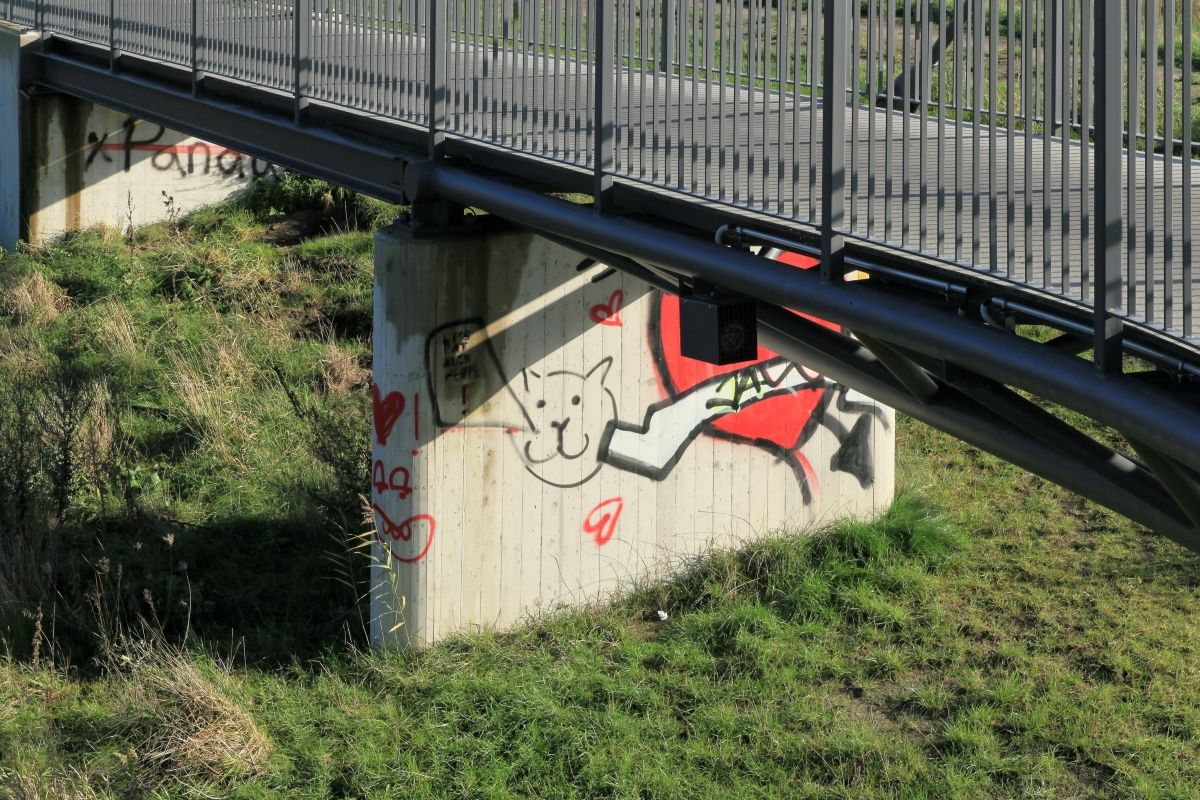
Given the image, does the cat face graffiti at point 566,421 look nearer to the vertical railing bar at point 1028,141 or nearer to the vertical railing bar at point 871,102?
the vertical railing bar at point 871,102

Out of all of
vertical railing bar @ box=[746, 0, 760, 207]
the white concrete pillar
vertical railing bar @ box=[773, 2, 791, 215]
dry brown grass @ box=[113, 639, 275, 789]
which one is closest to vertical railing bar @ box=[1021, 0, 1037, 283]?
vertical railing bar @ box=[773, 2, 791, 215]

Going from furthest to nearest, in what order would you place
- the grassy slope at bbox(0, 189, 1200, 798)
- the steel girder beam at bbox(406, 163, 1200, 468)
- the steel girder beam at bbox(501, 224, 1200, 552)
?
A: the grassy slope at bbox(0, 189, 1200, 798)
the steel girder beam at bbox(501, 224, 1200, 552)
the steel girder beam at bbox(406, 163, 1200, 468)

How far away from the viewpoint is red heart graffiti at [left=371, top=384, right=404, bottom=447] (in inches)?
357

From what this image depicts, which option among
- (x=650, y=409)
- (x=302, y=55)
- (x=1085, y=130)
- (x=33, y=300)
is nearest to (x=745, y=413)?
(x=650, y=409)

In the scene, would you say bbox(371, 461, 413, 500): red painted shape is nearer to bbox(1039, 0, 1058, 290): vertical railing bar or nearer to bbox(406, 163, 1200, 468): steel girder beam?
bbox(406, 163, 1200, 468): steel girder beam

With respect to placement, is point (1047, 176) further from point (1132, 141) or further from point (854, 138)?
point (854, 138)

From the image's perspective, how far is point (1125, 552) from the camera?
34.3ft

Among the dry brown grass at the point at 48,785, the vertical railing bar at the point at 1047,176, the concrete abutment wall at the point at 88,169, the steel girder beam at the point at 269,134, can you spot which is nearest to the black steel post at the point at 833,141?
the vertical railing bar at the point at 1047,176

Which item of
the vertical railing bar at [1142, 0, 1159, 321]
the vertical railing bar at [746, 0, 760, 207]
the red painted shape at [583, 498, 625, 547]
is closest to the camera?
the vertical railing bar at [1142, 0, 1159, 321]

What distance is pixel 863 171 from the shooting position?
19.6ft

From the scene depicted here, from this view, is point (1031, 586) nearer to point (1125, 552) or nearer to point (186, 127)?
point (1125, 552)

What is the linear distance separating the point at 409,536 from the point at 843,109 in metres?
4.62

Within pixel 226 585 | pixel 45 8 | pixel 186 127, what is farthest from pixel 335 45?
pixel 45 8

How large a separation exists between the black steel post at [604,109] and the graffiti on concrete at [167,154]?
10.9 m
